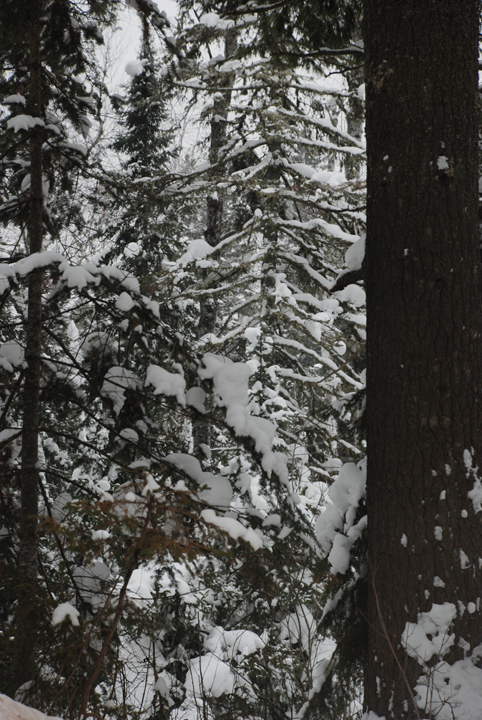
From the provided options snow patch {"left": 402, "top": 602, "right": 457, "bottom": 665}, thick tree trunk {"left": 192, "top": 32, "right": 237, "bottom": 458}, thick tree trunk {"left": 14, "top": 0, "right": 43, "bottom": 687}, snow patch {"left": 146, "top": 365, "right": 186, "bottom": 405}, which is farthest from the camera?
thick tree trunk {"left": 192, "top": 32, "right": 237, "bottom": 458}

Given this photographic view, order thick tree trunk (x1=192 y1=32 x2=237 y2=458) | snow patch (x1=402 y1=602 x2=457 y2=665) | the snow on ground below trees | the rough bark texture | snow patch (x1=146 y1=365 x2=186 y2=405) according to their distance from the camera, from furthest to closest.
Answer: thick tree trunk (x1=192 y1=32 x2=237 y2=458)
snow patch (x1=146 y1=365 x2=186 y2=405)
the rough bark texture
snow patch (x1=402 y1=602 x2=457 y2=665)
the snow on ground below trees

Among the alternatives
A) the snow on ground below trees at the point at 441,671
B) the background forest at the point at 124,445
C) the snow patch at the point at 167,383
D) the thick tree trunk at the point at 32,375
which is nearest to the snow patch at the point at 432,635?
the snow on ground below trees at the point at 441,671

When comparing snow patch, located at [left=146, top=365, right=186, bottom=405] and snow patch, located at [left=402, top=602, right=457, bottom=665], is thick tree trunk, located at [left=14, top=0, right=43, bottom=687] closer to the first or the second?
snow patch, located at [left=146, top=365, right=186, bottom=405]

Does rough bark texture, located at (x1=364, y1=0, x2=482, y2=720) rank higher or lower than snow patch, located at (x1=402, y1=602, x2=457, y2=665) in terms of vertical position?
higher

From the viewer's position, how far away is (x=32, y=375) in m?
3.73

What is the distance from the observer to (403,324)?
285 centimetres

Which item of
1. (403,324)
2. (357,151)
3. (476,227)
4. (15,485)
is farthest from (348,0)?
(15,485)

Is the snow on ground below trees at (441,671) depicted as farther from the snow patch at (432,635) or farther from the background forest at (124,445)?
the background forest at (124,445)

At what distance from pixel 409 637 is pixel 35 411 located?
2866mm

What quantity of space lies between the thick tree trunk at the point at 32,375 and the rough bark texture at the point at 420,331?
7.27 ft

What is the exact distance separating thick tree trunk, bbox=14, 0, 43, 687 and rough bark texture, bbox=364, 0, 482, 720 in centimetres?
222

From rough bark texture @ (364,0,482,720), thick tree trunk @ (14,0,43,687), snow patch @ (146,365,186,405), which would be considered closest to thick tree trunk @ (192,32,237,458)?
thick tree trunk @ (14,0,43,687)

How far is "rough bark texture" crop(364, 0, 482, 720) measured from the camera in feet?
8.52

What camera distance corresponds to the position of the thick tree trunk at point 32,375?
140 inches
